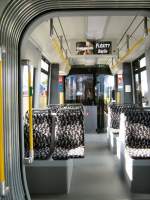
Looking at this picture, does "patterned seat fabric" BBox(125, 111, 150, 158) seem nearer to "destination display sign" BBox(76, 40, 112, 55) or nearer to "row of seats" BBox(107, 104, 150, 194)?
"row of seats" BBox(107, 104, 150, 194)

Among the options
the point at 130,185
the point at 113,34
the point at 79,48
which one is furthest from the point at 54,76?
the point at 130,185

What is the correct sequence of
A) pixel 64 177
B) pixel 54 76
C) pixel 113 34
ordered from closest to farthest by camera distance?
pixel 64 177
pixel 113 34
pixel 54 76

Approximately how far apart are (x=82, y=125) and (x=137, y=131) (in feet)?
3.01

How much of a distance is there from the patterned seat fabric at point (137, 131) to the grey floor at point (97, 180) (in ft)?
1.96

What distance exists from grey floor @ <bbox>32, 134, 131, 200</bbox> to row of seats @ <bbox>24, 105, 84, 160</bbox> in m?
0.49

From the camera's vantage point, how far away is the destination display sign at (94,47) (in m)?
7.32

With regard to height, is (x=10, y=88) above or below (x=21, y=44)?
below

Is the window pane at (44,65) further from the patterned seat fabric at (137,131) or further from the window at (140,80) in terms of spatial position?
the patterned seat fabric at (137,131)

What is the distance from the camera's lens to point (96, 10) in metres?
2.93

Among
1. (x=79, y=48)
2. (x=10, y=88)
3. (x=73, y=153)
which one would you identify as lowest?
(x=73, y=153)

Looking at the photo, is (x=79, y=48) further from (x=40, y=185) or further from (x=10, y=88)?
(x=10, y=88)

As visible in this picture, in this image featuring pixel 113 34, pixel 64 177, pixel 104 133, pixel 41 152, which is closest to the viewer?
pixel 64 177

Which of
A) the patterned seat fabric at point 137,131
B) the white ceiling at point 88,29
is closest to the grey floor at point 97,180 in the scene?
the patterned seat fabric at point 137,131

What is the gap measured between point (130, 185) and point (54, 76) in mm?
6474
